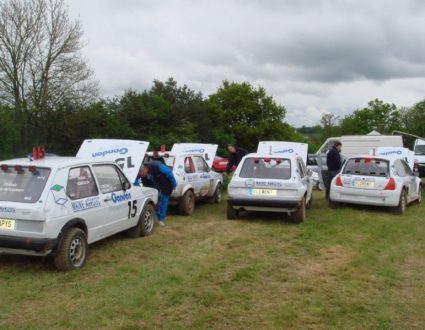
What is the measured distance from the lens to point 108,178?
7551mm

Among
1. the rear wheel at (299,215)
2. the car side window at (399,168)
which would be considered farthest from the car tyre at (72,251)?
the car side window at (399,168)

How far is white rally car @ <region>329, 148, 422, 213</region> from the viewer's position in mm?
11195

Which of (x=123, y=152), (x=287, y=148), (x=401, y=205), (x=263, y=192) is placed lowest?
(x=401, y=205)

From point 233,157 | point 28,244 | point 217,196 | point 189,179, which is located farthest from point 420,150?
point 28,244

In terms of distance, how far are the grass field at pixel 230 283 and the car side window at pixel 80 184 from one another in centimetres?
103

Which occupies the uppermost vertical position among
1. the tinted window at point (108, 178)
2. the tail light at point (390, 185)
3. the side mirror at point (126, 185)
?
the tinted window at point (108, 178)

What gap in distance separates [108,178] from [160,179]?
2221 millimetres

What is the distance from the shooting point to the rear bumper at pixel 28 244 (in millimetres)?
5789

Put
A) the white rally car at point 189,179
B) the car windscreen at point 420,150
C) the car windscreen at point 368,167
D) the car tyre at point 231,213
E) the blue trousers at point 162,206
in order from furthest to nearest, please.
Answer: the car windscreen at point 420,150, the car windscreen at point 368,167, the white rally car at point 189,179, the car tyre at point 231,213, the blue trousers at point 162,206

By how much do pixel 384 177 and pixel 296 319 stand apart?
736 centimetres

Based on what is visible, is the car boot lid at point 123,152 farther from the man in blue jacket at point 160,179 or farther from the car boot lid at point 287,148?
the car boot lid at point 287,148

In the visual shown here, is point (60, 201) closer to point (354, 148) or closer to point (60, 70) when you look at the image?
point (354, 148)

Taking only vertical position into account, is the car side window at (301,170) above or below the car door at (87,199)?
above

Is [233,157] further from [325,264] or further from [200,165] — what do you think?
[325,264]
